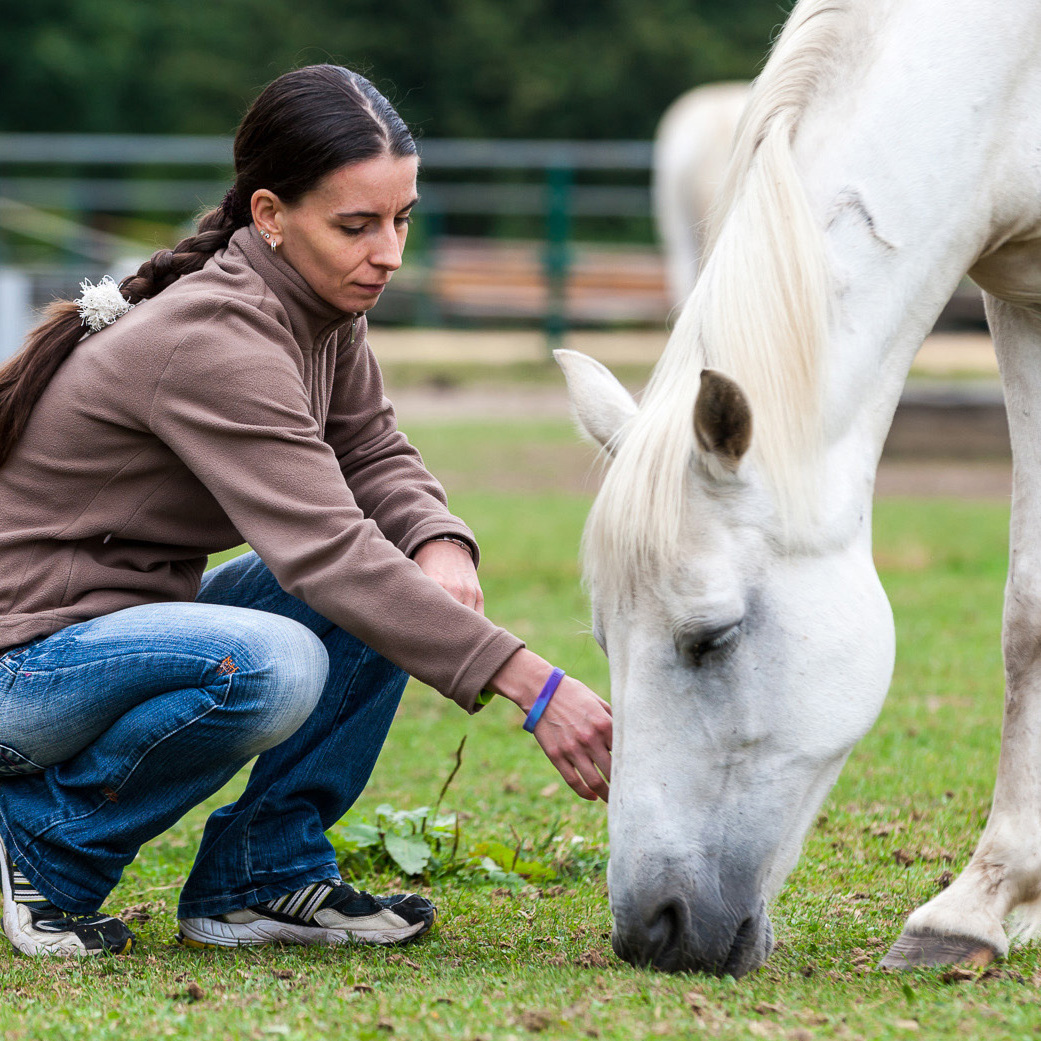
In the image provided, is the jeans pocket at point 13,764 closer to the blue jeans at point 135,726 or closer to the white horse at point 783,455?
the blue jeans at point 135,726

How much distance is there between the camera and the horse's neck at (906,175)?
211 cm

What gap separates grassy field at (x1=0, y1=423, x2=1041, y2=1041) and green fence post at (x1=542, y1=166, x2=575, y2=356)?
9437 mm

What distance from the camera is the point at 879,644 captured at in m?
2.04

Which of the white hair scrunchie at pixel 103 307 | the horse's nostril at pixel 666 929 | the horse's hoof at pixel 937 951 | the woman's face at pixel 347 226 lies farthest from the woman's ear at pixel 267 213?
the horse's hoof at pixel 937 951

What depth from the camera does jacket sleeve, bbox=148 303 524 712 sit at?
6.91ft

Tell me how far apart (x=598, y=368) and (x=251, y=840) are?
98 centimetres

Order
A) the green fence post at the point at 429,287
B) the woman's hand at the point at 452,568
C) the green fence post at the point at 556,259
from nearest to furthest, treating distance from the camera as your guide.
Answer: the woman's hand at the point at 452,568 → the green fence post at the point at 556,259 → the green fence post at the point at 429,287

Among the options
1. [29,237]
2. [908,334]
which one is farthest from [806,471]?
[29,237]

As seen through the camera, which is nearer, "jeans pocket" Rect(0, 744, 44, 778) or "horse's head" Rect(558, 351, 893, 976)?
"horse's head" Rect(558, 351, 893, 976)

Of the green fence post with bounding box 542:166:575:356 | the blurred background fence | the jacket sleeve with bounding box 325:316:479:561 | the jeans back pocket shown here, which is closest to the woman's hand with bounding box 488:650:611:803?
the jacket sleeve with bounding box 325:316:479:561

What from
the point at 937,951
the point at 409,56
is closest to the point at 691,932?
the point at 937,951

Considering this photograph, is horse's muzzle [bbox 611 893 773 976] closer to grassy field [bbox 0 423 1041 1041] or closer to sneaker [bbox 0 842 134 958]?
grassy field [bbox 0 423 1041 1041]

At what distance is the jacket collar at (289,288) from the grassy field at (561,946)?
0.99 metres

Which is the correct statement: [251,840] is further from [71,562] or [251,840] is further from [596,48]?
[596,48]
